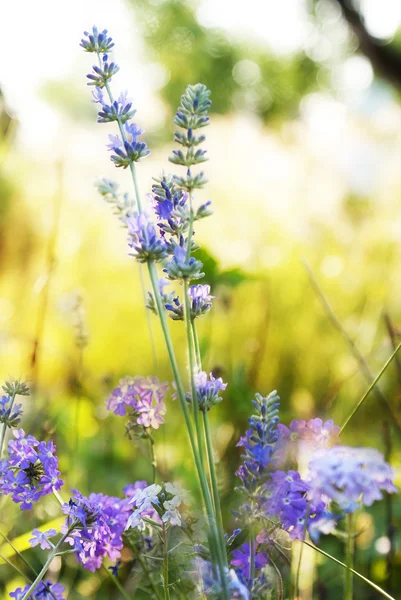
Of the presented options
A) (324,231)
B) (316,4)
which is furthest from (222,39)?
(324,231)

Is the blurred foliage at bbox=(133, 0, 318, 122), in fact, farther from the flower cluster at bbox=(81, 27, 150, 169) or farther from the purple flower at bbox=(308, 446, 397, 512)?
the purple flower at bbox=(308, 446, 397, 512)

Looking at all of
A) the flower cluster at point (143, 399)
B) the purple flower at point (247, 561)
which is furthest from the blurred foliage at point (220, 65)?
the purple flower at point (247, 561)

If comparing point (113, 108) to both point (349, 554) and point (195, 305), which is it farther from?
point (349, 554)

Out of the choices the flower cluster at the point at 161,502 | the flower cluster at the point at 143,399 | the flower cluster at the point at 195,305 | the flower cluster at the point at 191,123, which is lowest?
the flower cluster at the point at 161,502

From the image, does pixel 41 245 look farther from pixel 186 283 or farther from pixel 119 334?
pixel 186 283

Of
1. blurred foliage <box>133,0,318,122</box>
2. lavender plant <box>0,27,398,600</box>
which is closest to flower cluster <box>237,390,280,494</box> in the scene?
lavender plant <box>0,27,398,600</box>

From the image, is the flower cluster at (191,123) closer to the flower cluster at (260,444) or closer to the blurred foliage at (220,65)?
the flower cluster at (260,444)

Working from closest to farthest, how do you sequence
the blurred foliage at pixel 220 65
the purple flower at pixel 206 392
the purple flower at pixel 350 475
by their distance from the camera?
the purple flower at pixel 350 475
the purple flower at pixel 206 392
the blurred foliage at pixel 220 65
